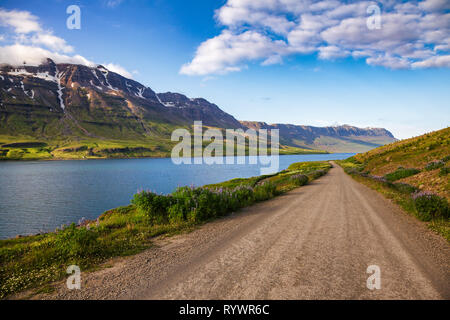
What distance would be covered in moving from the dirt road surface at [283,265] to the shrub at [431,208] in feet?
3.72

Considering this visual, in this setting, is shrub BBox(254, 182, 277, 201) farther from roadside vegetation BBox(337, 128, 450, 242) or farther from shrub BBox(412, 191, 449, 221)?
shrub BBox(412, 191, 449, 221)

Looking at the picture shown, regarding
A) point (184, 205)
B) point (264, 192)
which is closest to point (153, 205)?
point (184, 205)

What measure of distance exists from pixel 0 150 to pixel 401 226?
852ft

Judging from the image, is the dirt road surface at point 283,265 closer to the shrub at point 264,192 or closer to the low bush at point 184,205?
the low bush at point 184,205

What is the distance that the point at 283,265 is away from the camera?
6.78 metres

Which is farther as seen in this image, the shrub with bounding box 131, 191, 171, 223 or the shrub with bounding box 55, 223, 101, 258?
the shrub with bounding box 131, 191, 171, 223

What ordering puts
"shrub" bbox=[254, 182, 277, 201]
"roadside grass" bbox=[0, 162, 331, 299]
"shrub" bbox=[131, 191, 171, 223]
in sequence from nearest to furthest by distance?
"roadside grass" bbox=[0, 162, 331, 299] < "shrub" bbox=[131, 191, 171, 223] < "shrub" bbox=[254, 182, 277, 201]

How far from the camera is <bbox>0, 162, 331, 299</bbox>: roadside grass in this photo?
21.0 feet

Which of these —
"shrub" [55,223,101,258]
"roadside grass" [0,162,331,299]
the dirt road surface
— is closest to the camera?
the dirt road surface

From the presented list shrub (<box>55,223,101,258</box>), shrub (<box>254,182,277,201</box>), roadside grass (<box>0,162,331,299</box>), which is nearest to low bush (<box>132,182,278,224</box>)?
roadside grass (<box>0,162,331,299</box>)

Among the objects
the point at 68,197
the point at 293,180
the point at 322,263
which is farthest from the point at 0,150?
the point at 322,263

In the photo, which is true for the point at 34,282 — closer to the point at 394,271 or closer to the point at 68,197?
the point at 394,271

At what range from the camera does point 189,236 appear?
388 inches

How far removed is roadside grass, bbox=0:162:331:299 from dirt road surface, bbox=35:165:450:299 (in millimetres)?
819
